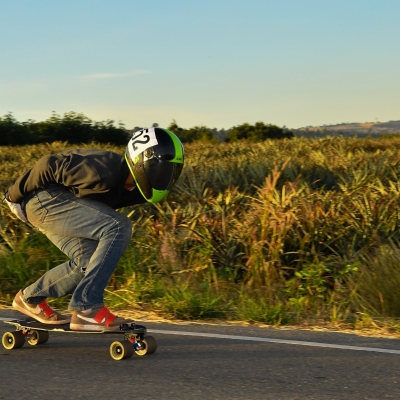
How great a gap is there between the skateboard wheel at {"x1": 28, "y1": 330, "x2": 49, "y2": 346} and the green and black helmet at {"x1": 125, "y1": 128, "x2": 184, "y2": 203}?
1.39 metres

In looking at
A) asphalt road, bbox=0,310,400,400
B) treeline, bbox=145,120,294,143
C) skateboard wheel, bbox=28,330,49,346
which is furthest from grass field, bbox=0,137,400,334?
treeline, bbox=145,120,294,143

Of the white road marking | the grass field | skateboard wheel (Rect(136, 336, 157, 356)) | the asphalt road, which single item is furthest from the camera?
the grass field

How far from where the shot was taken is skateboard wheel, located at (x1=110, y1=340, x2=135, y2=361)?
5.22 m

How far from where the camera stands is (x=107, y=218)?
5.41 metres

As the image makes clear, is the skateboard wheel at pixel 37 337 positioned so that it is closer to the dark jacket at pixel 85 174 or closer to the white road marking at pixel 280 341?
the white road marking at pixel 280 341

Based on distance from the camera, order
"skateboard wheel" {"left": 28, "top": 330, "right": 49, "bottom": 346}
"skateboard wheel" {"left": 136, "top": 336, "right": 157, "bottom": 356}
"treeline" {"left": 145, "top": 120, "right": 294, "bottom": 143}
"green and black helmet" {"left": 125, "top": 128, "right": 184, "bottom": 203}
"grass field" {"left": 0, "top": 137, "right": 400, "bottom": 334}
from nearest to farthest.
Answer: "green and black helmet" {"left": 125, "top": 128, "right": 184, "bottom": 203} → "skateboard wheel" {"left": 136, "top": 336, "right": 157, "bottom": 356} → "skateboard wheel" {"left": 28, "top": 330, "right": 49, "bottom": 346} → "grass field" {"left": 0, "top": 137, "right": 400, "bottom": 334} → "treeline" {"left": 145, "top": 120, "right": 294, "bottom": 143}

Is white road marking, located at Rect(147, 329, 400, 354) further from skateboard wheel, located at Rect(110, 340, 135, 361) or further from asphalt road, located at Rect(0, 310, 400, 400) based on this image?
skateboard wheel, located at Rect(110, 340, 135, 361)

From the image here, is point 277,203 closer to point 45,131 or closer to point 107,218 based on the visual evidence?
point 107,218

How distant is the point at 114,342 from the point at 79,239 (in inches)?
31.6

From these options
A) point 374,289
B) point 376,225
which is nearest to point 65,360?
point 374,289

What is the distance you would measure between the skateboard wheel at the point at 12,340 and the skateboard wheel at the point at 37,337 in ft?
0.40

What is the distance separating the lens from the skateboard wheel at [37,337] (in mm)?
5781

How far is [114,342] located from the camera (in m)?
5.26

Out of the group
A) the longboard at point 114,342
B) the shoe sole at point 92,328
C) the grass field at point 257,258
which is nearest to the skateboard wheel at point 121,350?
the longboard at point 114,342
